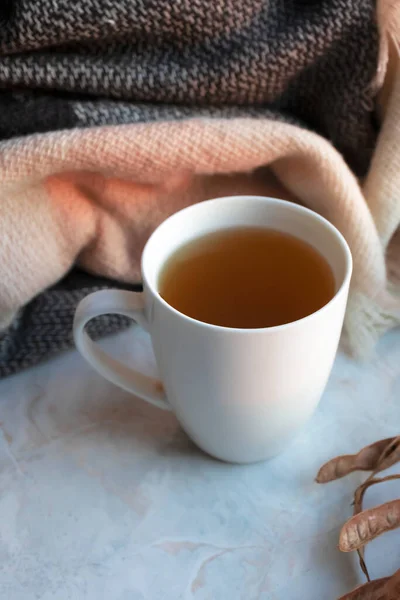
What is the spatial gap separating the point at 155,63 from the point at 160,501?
23 centimetres

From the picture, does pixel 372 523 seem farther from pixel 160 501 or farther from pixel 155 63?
pixel 155 63

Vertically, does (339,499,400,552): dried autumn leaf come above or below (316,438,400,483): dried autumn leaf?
above

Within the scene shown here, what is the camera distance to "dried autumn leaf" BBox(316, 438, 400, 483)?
31cm

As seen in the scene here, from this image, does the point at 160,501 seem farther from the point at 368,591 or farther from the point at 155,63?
the point at 155,63

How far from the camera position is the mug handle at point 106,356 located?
0.29 m

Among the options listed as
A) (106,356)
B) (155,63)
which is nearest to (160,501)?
(106,356)

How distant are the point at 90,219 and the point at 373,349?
7.2 inches

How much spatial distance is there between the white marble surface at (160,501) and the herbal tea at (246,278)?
0.22ft

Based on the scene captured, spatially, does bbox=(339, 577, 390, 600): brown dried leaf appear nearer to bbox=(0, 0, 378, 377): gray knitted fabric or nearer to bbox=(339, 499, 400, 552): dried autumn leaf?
bbox=(339, 499, 400, 552): dried autumn leaf

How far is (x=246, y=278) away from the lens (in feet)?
1.13

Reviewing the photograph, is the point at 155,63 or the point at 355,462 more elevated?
the point at 155,63

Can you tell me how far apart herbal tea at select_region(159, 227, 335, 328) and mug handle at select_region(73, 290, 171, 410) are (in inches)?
0.7

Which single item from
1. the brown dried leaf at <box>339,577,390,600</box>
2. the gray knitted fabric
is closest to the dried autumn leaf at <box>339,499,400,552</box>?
the brown dried leaf at <box>339,577,390,600</box>

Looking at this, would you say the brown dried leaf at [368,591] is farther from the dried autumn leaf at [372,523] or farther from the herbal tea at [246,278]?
the herbal tea at [246,278]
